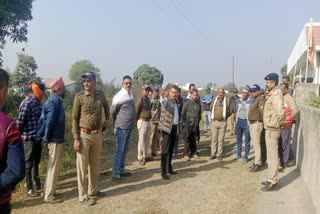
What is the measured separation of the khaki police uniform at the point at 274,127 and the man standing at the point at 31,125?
13.0ft

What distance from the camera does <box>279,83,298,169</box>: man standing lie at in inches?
272

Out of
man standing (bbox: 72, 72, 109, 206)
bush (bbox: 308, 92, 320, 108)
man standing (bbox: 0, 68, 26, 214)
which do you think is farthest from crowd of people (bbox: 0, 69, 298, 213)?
man standing (bbox: 0, 68, 26, 214)

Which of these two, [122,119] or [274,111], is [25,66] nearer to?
[122,119]

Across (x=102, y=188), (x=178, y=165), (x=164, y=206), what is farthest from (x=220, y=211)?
(x=178, y=165)

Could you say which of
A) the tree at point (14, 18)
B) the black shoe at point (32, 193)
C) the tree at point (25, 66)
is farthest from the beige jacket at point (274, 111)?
the tree at point (25, 66)

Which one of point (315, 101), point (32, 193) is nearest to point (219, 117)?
point (315, 101)

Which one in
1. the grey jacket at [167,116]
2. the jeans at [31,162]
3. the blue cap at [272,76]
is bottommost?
the jeans at [31,162]

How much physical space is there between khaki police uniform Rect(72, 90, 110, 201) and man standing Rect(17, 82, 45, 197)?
80 cm

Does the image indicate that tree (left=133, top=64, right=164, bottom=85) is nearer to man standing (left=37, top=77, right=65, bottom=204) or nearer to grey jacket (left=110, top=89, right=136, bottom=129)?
grey jacket (left=110, top=89, right=136, bottom=129)

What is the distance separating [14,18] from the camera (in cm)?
1173

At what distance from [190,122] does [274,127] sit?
10.6ft

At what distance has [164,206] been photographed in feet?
18.0

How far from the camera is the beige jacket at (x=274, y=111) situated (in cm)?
604

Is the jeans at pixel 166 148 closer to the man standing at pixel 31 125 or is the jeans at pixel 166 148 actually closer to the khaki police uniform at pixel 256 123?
the khaki police uniform at pixel 256 123
